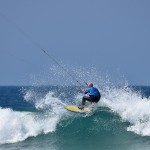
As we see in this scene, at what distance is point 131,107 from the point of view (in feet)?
71.3

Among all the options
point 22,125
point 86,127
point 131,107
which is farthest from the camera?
point 22,125

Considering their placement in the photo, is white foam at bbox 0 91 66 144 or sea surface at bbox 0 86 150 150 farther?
white foam at bbox 0 91 66 144

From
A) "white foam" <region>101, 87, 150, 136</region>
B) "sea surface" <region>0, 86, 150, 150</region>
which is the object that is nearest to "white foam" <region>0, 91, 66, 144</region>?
"sea surface" <region>0, 86, 150, 150</region>

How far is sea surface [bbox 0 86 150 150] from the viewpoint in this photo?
19031 mm

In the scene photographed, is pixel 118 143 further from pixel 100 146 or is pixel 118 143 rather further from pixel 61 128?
pixel 61 128

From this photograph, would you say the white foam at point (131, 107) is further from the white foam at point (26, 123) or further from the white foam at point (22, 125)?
the white foam at point (22, 125)

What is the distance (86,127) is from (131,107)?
245 centimetres

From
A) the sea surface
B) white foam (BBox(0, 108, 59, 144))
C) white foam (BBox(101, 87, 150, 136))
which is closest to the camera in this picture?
the sea surface

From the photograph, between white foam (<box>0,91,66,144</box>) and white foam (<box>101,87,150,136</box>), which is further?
white foam (<box>0,91,66,144</box>)

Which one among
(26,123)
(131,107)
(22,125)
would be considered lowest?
(22,125)

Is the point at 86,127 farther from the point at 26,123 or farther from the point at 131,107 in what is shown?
the point at 26,123

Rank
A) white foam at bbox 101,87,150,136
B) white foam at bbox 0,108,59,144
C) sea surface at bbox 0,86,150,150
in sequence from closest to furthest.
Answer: sea surface at bbox 0,86,150,150 < white foam at bbox 101,87,150,136 < white foam at bbox 0,108,59,144

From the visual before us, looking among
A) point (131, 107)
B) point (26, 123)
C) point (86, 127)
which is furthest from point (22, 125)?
point (131, 107)

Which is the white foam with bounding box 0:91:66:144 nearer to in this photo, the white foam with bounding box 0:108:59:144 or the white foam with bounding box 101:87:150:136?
the white foam with bounding box 0:108:59:144
